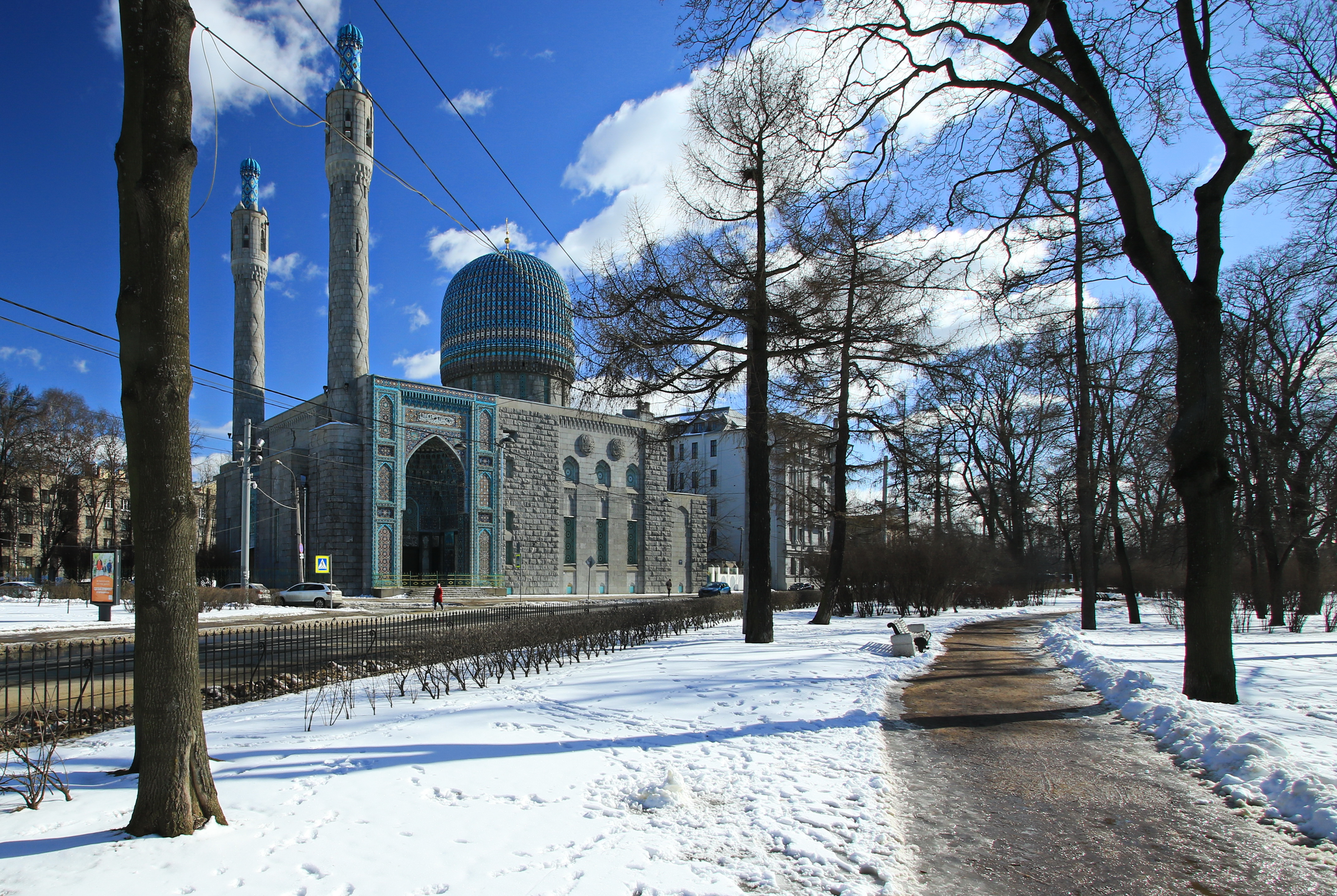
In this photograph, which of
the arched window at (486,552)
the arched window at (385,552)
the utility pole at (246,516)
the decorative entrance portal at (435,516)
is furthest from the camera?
the decorative entrance portal at (435,516)

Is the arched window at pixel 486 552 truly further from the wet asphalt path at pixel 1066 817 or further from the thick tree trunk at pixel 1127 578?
the wet asphalt path at pixel 1066 817

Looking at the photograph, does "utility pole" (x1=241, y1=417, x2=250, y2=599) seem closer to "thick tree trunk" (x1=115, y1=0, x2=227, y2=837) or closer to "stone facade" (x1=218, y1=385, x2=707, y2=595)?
"stone facade" (x1=218, y1=385, x2=707, y2=595)

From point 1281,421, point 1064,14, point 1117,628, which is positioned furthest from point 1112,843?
point 1281,421

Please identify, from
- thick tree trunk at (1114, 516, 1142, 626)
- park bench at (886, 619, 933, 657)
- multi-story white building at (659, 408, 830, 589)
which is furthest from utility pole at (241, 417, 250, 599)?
thick tree trunk at (1114, 516, 1142, 626)

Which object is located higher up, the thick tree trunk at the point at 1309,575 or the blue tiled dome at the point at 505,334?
the blue tiled dome at the point at 505,334

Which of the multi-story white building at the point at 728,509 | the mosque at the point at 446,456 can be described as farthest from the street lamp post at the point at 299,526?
the multi-story white building at the point at 728,509

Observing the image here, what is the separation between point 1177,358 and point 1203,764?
14.7ft

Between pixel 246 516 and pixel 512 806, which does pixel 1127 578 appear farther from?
pixel 246 516

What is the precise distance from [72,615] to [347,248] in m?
23.1

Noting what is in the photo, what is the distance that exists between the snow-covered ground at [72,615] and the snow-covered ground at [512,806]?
52.7 feet

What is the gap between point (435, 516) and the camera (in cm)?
4484

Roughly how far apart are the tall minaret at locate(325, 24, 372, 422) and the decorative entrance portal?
5.72m

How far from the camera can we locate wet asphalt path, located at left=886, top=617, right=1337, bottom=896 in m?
3.82

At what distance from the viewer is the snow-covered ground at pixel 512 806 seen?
144 inches
